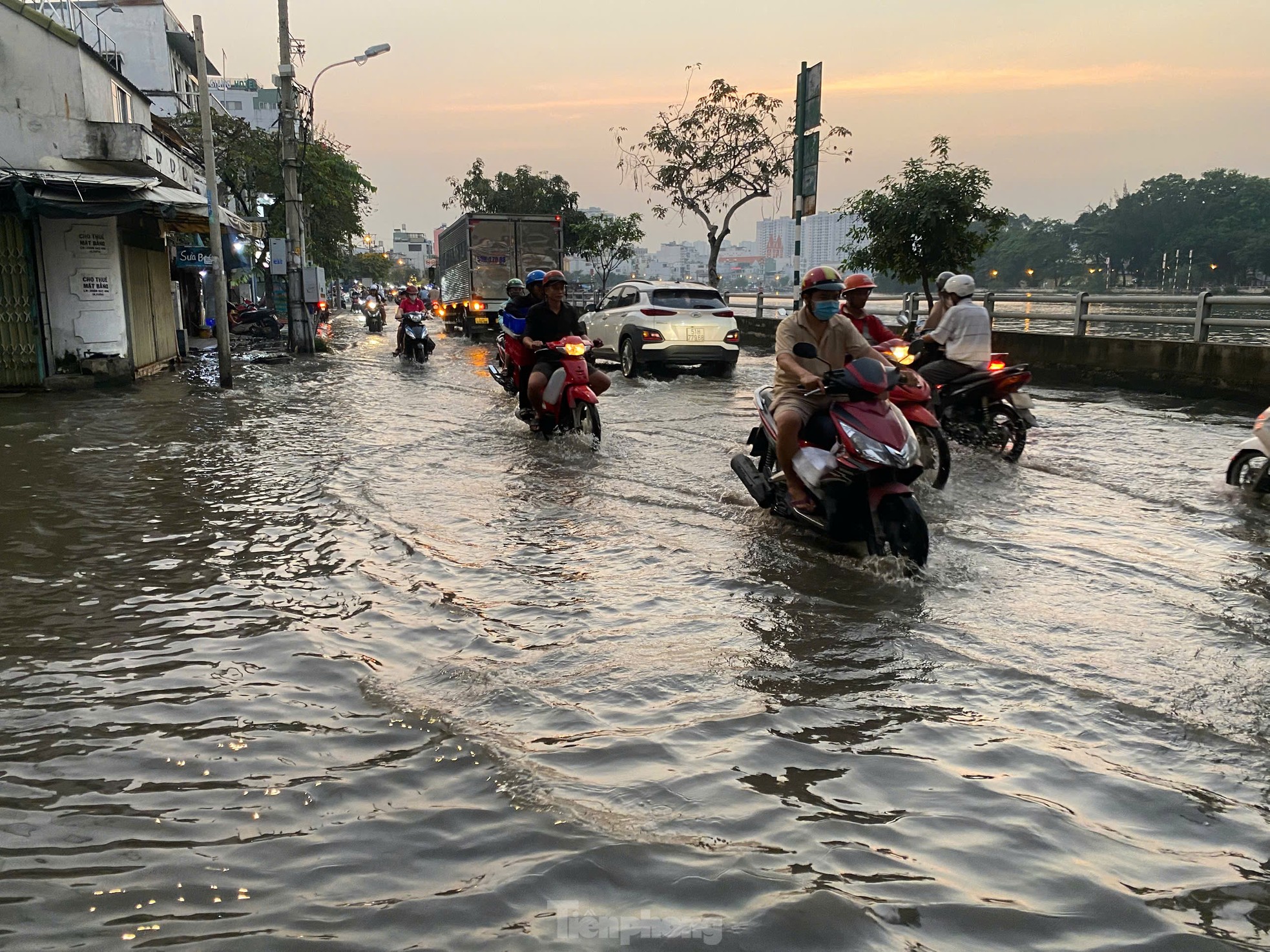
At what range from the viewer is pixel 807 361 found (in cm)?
663

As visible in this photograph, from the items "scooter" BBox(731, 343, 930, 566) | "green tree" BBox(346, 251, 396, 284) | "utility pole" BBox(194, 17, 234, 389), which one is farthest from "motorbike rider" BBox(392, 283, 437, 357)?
"green tree" BBox(346, 251, 396, 284)

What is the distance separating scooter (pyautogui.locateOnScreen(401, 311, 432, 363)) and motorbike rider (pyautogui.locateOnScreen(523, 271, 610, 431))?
1143 centimetres

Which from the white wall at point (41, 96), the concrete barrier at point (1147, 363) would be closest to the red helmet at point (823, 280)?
the concrete barrier at point (1147, 363)

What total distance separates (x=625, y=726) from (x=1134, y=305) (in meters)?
16.6

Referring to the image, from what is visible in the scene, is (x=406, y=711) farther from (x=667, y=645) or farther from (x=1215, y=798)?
(x=1215, y=798)

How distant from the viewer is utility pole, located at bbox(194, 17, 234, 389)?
1547 centimetres

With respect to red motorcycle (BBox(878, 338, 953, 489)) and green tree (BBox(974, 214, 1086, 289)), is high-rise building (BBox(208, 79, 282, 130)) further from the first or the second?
red motorcycle (BBox(878, 338, 953, 489))

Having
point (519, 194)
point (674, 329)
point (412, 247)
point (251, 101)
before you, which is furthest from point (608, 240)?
point (412, 247)

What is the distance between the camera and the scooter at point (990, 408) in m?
9.39

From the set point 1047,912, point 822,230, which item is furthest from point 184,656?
point 822,230

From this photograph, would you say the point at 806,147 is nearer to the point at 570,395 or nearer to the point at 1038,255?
the point at 570,395

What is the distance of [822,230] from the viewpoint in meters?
107

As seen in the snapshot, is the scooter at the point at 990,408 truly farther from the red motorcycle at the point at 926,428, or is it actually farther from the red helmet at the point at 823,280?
the red helmet at the point at 823,280

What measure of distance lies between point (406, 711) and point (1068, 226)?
9140 centimetres
